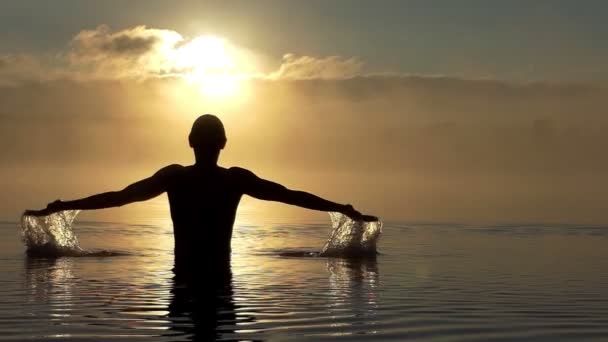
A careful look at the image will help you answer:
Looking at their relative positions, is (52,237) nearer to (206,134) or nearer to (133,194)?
(133,194)

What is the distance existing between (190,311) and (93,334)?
1586 millimetres

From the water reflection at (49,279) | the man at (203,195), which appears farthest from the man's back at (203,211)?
the water reflection at (49,279)

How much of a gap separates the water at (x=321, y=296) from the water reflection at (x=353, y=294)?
18mm

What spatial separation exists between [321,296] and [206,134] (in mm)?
2501

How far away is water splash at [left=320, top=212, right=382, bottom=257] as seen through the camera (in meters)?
17.6

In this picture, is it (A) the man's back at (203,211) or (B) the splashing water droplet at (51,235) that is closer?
(A) the man's back at (203,211)

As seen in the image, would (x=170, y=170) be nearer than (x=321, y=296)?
No

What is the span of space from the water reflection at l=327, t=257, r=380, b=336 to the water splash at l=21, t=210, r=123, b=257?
15.9ft

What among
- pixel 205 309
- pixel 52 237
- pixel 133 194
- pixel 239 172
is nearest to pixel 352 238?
pixel 52 237

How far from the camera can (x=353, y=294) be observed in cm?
1216

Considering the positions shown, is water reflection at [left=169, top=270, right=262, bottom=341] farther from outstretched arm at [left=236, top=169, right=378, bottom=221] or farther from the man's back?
outstretched arm at [left=236, top=169, right=378, bottom=221]

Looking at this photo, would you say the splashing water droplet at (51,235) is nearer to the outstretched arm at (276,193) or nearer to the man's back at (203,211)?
the man's back at (203,211)

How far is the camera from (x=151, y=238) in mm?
24781

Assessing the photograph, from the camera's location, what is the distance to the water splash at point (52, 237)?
55.6 feet
